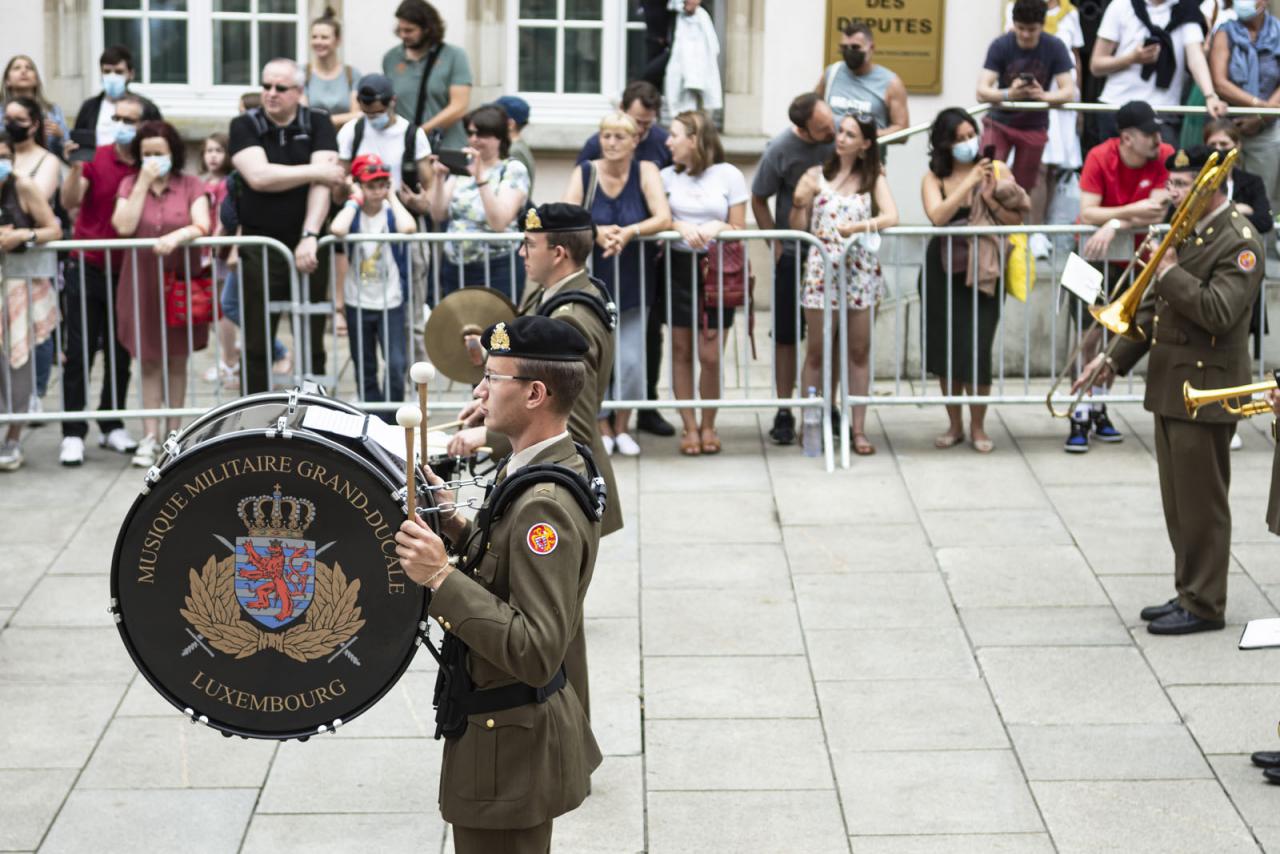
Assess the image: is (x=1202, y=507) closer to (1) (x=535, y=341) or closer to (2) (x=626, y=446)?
(2) (x=626, y=446)

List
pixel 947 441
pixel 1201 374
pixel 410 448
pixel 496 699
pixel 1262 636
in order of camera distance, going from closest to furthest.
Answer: pixel 410 448 → pixel 496 699 → pixel 1262 636 → pixel 1201 374 → pixel 947 441

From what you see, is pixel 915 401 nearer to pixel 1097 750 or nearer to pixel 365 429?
pixel 1097 750

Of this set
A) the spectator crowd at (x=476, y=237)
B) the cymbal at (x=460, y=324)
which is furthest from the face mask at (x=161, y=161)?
the cymbal at (x=460, y=324)

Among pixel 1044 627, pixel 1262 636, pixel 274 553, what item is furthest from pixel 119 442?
pixel 1262 636

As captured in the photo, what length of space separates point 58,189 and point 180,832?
613cm

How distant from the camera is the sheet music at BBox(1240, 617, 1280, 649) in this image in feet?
19.2

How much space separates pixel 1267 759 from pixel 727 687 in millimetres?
1975

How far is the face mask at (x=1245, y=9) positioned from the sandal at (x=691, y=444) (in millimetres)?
4923

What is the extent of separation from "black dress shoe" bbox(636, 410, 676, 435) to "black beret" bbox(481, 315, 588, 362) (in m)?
6.48

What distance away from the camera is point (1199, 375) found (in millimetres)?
7938

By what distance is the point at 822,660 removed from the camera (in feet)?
25.4

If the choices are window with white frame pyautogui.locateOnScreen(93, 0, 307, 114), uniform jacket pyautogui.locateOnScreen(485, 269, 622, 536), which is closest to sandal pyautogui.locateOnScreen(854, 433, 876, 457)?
uniform jacket pyautogui.locateOnScreen(485, 269, 622, 536)

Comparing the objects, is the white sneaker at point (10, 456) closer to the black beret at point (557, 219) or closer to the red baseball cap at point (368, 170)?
the red baseball cap at point (368, 170)

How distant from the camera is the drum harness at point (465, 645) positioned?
4539 mm
